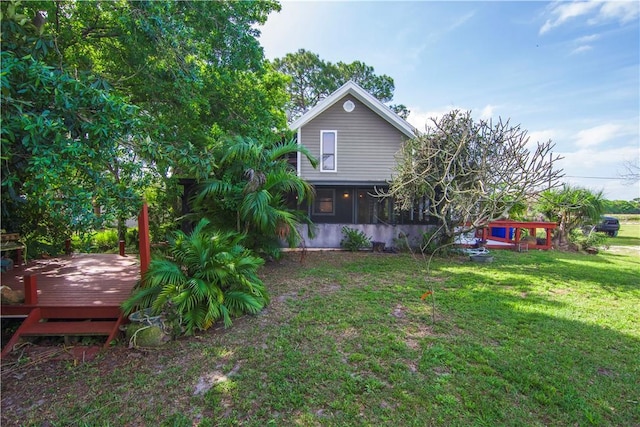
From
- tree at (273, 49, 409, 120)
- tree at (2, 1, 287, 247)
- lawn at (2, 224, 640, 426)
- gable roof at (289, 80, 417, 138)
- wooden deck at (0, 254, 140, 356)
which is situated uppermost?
tree at (273, 49, 409, 120)

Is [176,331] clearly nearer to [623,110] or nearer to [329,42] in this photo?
[329,42]

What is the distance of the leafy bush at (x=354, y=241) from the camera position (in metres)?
10.6

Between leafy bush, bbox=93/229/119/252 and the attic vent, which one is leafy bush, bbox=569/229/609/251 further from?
leafy bush, bbox=93/229/119/252

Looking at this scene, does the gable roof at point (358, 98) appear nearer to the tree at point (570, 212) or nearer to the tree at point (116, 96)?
the tree at point (116, 96)

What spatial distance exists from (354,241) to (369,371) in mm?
7604

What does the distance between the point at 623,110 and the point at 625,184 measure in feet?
14.3

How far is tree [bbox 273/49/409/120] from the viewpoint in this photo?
2395 centimetres

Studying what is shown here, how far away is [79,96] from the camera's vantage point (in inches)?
117

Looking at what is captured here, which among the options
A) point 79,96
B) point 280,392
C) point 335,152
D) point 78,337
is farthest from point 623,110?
point 78,337

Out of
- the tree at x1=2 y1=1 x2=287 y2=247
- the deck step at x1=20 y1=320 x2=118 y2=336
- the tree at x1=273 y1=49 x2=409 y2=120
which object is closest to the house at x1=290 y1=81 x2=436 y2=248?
the tree at x1=2 y1=1 x2=287 y2=247

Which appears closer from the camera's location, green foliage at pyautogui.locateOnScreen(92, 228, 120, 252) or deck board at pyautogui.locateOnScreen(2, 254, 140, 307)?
deck board at pyautogui.locateOnScreen(2, 254, 140, 307)

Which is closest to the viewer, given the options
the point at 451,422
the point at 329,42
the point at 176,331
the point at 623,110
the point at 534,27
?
the point at 451,422

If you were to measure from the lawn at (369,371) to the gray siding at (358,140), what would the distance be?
6523 mm

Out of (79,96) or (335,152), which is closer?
(79,96)
